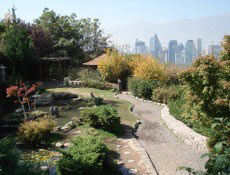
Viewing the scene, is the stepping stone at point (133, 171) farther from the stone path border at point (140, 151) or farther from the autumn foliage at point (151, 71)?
the autumn foliage at point (151, 71)

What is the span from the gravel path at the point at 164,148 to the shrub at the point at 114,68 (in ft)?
34.1

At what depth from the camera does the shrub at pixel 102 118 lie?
1047 cm

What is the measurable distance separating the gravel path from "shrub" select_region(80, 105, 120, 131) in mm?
1145

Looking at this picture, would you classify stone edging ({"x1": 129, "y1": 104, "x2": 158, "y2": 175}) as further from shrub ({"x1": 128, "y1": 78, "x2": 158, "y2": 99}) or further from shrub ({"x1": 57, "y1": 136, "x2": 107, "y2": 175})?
shrub ({"x1": 128, "y1": 78, "x2": 158, "y2": 99})

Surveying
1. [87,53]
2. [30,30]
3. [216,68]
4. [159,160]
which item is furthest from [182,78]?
[87,53]

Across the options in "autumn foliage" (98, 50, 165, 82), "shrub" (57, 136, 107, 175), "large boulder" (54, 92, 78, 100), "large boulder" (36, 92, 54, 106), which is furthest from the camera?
"autumn foliage" (98, 50, 165, 82)

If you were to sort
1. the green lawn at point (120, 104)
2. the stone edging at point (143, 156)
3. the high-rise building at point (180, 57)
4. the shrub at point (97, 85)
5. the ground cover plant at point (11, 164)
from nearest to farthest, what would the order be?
the ground cover plant at point (11, 164) < the stone edging at point (143, 156) < the green lawn at point (120, 104) < the shrub at point (97, 85) < the high-rise building at point (180, 57)

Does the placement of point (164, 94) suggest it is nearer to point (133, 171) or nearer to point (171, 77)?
point (171, 77)

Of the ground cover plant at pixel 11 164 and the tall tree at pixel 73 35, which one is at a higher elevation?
the tall tree at pixel 73 35

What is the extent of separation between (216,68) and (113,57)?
1670 cm

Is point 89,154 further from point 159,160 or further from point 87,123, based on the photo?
point 87,123

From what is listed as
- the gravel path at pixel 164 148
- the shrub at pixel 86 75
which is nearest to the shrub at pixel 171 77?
the shrub at pixel 86 75

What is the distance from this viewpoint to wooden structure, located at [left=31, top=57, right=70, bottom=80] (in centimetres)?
2888

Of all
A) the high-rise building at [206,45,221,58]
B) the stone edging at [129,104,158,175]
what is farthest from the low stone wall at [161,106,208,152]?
the high-rise building at [206,45,221,58]
